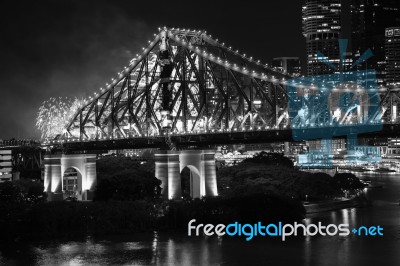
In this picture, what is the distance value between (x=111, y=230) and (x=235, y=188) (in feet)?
44.9

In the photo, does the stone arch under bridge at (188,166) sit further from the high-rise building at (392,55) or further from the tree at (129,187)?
the high-rise building at (392,55)

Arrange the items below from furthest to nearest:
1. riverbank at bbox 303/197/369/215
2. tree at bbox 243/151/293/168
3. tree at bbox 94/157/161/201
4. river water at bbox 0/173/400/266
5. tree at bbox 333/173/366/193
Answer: tree at bbox 243/151/293/168 → tree at bbox 333/173/366/193 → riverbank at bbox 303/197/369/215 → tree at bbox 94/157/161/201 → river water at bbox 0/173/400/266

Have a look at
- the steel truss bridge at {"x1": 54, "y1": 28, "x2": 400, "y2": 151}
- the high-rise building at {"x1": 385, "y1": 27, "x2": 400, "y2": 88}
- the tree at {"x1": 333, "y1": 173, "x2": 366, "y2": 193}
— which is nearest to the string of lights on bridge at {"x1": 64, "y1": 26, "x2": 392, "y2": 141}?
the steel truss bridge at {"x1": 54, "y1": 28, "x2": 400, "y2": 151}

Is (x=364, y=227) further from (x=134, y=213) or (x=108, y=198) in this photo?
(x=108, y=198)

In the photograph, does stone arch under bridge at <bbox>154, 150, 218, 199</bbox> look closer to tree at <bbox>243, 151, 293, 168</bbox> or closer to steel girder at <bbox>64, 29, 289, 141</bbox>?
steel girder at <bbox>64, 29, 289, 141</bbox>

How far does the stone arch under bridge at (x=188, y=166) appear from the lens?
4825 centimetres

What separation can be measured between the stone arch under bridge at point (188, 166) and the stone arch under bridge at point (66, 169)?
295 inches

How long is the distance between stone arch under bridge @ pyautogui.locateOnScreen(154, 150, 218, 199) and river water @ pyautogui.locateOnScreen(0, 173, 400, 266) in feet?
31.1

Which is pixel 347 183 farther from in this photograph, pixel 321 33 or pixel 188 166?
pixel 321 33

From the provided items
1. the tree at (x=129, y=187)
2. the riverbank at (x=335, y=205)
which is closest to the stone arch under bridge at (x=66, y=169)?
the tree at (x=129, y=187)

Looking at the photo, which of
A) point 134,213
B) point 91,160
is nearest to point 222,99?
point 91,160

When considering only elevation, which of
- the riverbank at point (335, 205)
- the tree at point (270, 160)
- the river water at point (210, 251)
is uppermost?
the tree at point (270, 160)

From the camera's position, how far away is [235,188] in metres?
51.1

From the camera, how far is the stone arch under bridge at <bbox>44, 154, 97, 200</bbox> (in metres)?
54.6
